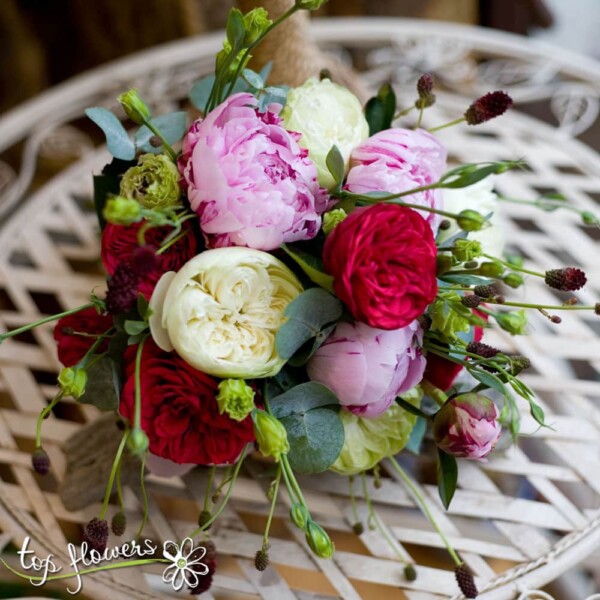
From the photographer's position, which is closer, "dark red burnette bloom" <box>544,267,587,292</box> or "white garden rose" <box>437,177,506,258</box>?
"dark red burnette bloom" <box>544,267,587,292</box>

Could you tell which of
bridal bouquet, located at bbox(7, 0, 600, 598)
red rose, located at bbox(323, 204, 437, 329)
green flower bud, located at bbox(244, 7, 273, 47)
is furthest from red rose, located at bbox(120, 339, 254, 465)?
green flower bud, located at bbox(244, 7, 273, 47)

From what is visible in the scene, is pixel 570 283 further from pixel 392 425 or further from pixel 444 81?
pixel 444 81

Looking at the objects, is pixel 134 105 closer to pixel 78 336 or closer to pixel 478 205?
pixel 78 336

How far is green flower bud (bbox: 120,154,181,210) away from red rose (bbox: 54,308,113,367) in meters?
0.10

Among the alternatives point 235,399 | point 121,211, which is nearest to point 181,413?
point 235,399

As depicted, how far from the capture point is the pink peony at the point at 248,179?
0.46m

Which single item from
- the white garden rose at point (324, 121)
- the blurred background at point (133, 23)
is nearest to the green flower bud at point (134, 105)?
the white garden rose at point (324, 121)

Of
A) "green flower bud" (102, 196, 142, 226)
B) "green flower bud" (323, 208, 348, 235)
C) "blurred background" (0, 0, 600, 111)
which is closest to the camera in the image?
"green flower bud" (102, 196, 142, 226)

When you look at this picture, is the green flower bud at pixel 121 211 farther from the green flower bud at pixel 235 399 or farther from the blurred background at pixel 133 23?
the blurred background at pixel 133 23

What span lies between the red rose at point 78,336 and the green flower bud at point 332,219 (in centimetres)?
17

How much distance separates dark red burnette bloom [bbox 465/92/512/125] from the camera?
1.56ft

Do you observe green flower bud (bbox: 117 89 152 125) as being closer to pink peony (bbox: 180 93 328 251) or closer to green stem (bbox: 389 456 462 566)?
pink peony (bbox: 180 93 328 251)

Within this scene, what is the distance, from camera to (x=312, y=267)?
49 centimetres

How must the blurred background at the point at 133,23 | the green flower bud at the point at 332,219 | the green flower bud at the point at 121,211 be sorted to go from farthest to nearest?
the blurred background at the point at 133,23 → the green flower bud at the point at 332,219 → the green flower bud at the point at 121,211
